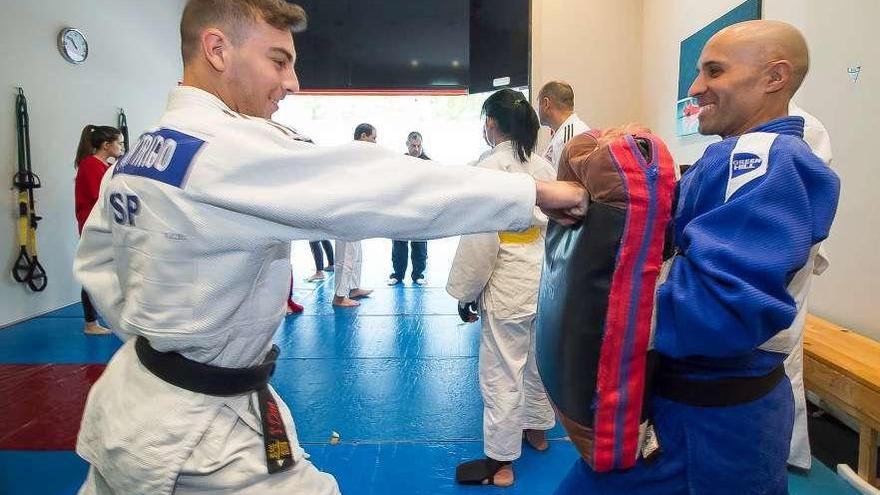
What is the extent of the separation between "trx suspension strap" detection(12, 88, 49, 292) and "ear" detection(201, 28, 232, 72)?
16.6 feet

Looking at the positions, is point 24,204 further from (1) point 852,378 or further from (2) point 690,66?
(1) point 852,378

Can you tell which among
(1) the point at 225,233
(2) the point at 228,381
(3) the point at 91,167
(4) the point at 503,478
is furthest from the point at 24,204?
(1) the point at 225,233

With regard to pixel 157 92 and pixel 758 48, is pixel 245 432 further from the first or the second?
→ pixel 157 92

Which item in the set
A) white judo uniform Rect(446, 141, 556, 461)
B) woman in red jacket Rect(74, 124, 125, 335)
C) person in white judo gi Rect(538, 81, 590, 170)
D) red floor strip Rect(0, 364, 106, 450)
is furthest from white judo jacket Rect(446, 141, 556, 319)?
woman in red jacket Rect(74, 124, 125, 335)

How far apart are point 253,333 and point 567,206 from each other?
647 mm

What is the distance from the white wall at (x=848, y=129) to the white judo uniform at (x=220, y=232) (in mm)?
2588

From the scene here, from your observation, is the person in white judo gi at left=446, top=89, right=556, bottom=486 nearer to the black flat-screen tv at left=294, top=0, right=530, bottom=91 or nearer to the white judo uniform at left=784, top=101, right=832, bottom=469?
the white judo uniform at left=784, top=101, right=832, bottom=469

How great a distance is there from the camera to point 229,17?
43.6 inches

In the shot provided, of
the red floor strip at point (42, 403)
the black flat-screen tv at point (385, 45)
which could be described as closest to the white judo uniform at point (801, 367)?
the red floor strip at point (42, 403)

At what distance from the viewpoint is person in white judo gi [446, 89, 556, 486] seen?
239 cm

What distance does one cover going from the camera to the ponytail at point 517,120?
8.23ft

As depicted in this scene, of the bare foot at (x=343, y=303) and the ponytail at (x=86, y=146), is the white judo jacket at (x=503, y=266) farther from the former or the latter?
the ponytail at (x=86, y=146)

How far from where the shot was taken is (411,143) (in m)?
6.69

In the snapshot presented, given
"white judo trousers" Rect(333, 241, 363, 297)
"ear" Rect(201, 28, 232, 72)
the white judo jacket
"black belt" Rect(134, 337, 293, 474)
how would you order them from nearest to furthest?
"black belt" Rect(134, 337, 293, 474) → "ear" Rect(201, 28, 232, 72) → the white judo jacket → "white judo trousers" Rect(333, 241, 363, 297)
